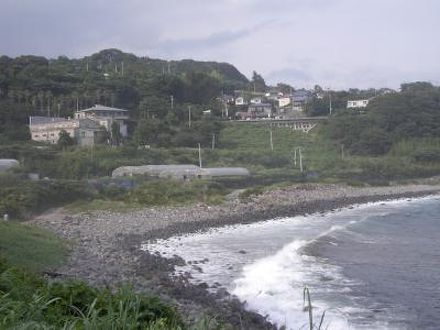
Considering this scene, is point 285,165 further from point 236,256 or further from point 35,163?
point 236,256

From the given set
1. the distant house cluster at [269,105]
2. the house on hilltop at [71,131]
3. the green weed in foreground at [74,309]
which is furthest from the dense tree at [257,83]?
the green weed in foreground at [74,309]

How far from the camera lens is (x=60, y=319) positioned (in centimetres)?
507

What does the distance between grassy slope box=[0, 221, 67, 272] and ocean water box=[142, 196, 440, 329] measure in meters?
3.69

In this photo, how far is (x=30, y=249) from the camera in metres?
17.1

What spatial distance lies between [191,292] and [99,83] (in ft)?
195

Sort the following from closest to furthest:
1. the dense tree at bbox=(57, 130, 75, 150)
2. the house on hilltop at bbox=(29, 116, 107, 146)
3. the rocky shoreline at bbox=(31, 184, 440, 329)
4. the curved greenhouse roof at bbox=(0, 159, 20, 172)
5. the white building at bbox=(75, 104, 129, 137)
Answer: the rocky shoreline at bbox=(31, 184, 440, 329), the curved greenhouse roof at bbox=(0, 159, 20, 172), the dense tree at bbox=(57, 130, 75, 150), the house on hilltop at bbox=(29, 116, 107, 146), the white building at bbox=(75, 104, 129, 137)

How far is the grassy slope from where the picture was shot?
1534cm

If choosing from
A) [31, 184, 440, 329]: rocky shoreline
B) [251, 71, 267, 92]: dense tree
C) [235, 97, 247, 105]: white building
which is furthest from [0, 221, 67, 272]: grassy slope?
[251, 71, 267, 92]: dense tree

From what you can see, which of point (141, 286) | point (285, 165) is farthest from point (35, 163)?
point (141, 286)

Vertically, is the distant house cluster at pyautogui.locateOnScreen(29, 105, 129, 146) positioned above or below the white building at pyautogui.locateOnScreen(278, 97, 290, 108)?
below

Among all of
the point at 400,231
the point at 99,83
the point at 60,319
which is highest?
the point at 99,83

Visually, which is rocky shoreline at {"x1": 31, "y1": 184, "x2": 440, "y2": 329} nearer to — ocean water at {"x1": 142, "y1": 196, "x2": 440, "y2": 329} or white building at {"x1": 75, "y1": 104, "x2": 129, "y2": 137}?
ocean water at {"x1": 142, "y1": 196, "x2": 440, "y2": 329}

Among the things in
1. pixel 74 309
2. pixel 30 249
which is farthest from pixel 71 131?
pixel 74 309

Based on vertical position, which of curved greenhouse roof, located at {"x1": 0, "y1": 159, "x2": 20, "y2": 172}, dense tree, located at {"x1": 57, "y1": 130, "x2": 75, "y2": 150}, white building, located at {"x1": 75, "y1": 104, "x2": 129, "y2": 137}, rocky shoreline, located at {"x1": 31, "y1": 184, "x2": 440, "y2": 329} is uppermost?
white building, located at {"x1": 75, "y1": 104, "x2": 129, "y2": 137}
